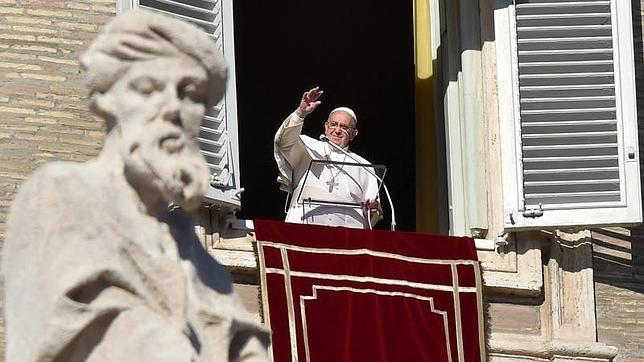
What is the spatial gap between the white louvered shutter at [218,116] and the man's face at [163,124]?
24.5 feet

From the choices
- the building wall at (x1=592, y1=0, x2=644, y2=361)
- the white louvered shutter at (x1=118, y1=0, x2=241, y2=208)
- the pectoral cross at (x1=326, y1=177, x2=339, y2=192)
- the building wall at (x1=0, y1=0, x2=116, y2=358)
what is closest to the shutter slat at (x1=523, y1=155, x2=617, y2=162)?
the building wall at (x1=592, y1=0, x2=644, y2=361)

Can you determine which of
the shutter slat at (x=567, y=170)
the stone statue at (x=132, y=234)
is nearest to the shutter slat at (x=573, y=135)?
the shutter slat at (x=567, y=170)

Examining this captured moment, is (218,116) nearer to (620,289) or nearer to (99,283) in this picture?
(620,289)

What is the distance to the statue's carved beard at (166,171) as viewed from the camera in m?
5.18

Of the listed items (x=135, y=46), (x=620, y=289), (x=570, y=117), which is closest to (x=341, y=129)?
(x=570, y=117)

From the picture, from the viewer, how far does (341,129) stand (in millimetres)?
13820

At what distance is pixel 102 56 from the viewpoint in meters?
5.24

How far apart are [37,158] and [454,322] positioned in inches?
76.4

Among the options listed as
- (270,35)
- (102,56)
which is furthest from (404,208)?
(102,56)

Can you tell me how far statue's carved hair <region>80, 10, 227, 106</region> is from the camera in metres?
5.23

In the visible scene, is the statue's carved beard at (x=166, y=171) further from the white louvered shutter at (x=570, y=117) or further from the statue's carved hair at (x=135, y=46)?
the white louvered shutter at (x=570, y=117)

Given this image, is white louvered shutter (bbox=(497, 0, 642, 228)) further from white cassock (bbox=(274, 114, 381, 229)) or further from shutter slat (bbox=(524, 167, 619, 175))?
white cassock (bbox=(274, 114, 381, 229))

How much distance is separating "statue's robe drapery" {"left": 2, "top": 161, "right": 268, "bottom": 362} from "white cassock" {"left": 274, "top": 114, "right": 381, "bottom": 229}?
8262 mm

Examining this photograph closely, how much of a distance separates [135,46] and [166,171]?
0.23 meters
